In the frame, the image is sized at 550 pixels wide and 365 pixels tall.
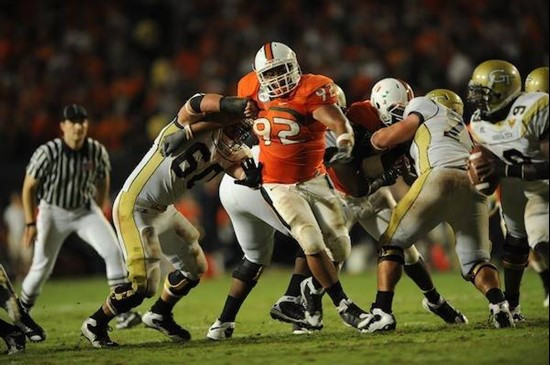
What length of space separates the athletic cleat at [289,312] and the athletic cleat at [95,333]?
1.09m

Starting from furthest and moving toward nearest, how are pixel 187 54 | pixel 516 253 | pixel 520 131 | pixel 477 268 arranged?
pixel 187 54 → pixel 516 253 → pixel 477 268 → pixel 520 131

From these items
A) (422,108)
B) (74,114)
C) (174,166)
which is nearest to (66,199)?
(74,114)

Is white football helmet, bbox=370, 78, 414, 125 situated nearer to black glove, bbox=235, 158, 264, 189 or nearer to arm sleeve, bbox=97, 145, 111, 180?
black glove, bbox=235, 158, 264, 189

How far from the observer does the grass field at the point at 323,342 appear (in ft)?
16.9

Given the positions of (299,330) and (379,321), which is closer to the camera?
(379,321)

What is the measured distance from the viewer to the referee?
25.8 feet

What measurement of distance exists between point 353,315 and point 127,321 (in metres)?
2.27

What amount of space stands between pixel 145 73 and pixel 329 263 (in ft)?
33.7

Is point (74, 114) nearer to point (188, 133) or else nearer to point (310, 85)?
point (188, 133)

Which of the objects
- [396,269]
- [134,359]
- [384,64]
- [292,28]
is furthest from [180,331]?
[292,28]

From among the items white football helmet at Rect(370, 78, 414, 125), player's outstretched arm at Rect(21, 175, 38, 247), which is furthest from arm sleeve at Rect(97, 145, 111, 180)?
white football helmet at Rect(370, 78, 414, 125)

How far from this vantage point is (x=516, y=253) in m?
6.59

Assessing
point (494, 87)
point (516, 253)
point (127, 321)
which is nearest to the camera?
point (494, 87)

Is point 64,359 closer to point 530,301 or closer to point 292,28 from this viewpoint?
point 530,301
